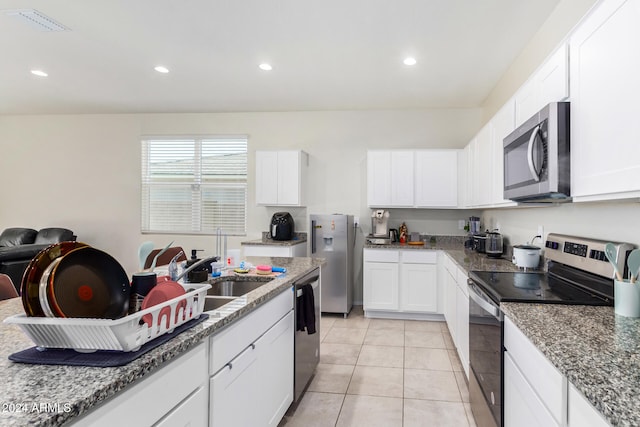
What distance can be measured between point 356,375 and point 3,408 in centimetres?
255

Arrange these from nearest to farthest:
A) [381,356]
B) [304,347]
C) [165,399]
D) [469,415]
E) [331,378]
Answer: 1. [165,399]
2. [469,415]
3. [304,347]
4. [331,378]
5. [381,356]

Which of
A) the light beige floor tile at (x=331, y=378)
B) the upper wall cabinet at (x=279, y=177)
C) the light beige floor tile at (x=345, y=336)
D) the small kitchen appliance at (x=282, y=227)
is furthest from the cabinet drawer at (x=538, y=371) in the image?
the upper wall cabinet at (x=279, y=177)

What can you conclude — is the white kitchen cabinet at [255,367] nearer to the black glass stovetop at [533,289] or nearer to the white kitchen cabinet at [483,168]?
the black glass stovetop at [533,289]

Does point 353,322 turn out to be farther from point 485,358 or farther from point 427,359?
point 485,358

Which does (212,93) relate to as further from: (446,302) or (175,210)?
(446,302)

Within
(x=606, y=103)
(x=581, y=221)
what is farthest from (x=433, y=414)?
(x=606, y=103)

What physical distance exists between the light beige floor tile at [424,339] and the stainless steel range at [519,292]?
1310mm

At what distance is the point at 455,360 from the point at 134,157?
533 cm

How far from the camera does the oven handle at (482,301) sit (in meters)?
1.67

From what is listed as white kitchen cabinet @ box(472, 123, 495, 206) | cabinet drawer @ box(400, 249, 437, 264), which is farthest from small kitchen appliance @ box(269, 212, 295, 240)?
white kitchen cabinet @ box(472, 123, 495, 206)

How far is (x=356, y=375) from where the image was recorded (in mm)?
2875

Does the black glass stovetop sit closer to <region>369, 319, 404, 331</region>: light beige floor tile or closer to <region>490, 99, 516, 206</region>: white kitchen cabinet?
<region>490, 99, 516, 206</region>: white kitchen cabinet

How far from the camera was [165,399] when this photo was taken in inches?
40.7

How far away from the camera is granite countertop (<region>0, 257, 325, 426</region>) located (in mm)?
681
